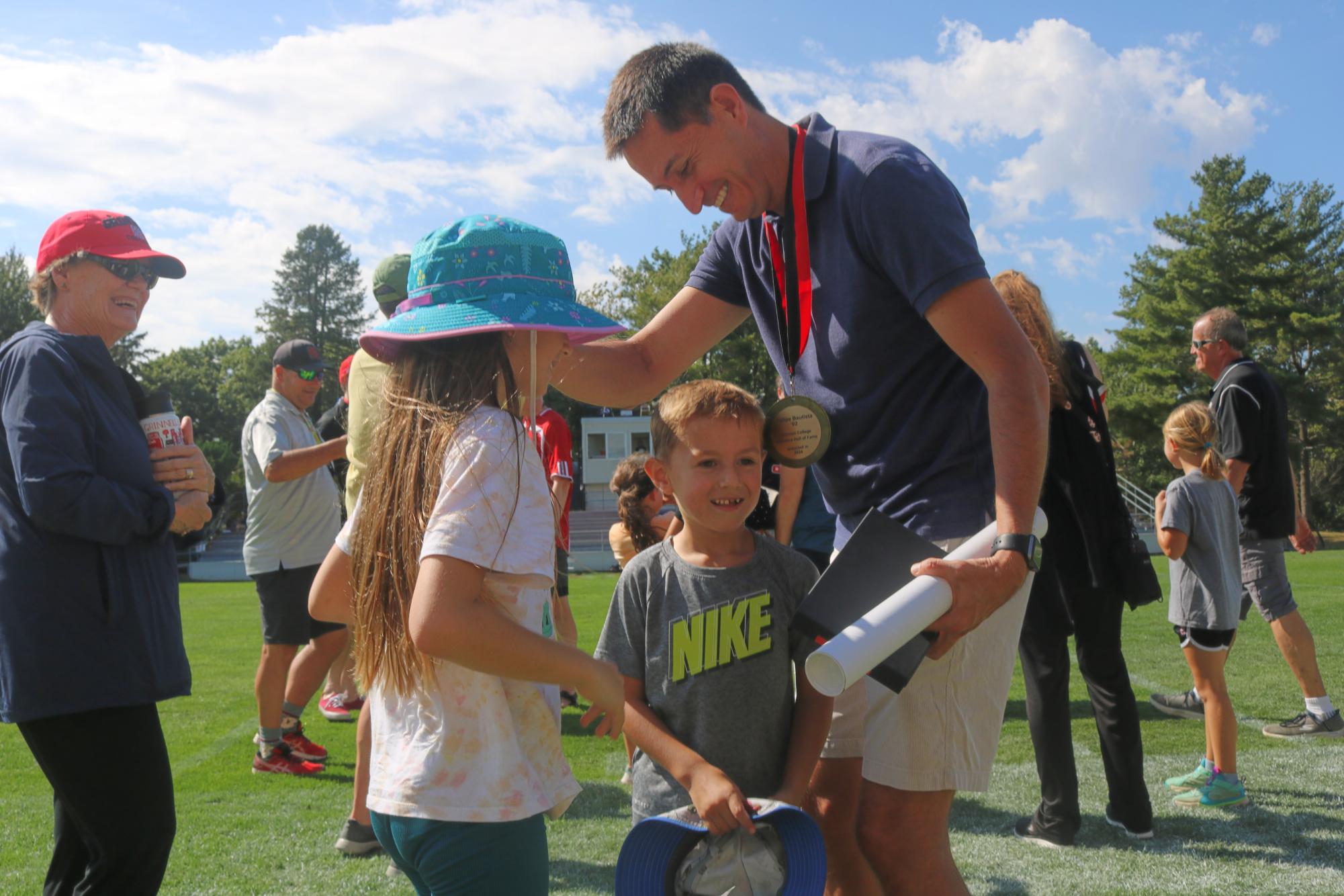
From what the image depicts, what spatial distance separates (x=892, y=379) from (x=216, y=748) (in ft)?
19.6

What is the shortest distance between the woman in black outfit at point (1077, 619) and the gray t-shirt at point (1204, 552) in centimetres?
97

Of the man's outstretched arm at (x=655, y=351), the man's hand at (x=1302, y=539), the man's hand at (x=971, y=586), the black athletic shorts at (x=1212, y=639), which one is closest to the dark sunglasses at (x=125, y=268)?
the man's outstretched arm at (x=655, y=351)

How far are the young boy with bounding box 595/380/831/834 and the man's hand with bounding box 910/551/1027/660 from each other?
21.0 inches

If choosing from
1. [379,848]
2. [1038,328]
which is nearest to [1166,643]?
[1038,328]

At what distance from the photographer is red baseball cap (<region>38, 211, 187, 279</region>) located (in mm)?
3137

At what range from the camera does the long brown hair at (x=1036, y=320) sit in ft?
13.6

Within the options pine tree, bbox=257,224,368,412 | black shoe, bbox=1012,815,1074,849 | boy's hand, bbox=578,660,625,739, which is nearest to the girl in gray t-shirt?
black shoe, bbox=1012,815,1074,849

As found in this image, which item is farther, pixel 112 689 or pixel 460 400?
pixel 112 689

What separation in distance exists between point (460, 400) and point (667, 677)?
1000mm

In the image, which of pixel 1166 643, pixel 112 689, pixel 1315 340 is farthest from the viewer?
pixel 1315 340

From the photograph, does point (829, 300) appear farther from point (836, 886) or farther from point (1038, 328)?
point (1038, 328)

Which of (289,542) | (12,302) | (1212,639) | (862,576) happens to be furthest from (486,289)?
(12,302)

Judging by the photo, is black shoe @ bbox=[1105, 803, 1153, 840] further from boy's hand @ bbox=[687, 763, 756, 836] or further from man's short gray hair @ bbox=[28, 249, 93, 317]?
man's short gray hair @ bbox=[28, 249, 93, 317]

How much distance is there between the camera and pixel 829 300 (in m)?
2.55
